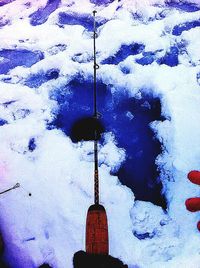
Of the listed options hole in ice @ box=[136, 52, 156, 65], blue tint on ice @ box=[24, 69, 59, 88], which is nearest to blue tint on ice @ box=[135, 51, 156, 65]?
hole in ice @ box=[136, 52, 156, 65]

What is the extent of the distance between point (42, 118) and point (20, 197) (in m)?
1.54

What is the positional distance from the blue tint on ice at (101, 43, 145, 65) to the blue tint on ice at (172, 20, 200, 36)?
0.84 meters

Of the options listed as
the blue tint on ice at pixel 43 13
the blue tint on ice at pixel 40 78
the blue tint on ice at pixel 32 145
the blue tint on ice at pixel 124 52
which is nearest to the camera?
the blue tint on ice at pixel 32 145

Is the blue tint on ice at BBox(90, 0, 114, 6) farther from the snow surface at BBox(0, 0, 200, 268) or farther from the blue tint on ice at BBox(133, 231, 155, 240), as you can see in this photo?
the blue tint on ice at BBox(133, 231, 155, 240)

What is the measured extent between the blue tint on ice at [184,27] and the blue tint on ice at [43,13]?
3048mm

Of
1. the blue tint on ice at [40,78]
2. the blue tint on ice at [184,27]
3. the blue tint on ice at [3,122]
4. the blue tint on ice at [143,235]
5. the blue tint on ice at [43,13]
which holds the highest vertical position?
the blue tint on ice at [184,27]

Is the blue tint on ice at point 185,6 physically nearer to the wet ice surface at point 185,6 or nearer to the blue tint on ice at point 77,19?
the wet ice surface at point 185,6

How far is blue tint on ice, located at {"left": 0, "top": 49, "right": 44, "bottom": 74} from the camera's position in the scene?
651 cm

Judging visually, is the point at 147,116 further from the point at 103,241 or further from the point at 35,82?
the point at 103,241

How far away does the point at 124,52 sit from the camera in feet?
21.1

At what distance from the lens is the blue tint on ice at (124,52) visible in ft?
20.6

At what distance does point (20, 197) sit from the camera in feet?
15.4

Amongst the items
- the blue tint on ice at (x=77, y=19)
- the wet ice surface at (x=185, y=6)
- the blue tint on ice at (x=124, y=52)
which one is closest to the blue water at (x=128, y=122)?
the blue tint on ice at (x=124, y=52)

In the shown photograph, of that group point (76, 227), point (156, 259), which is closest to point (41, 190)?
point (76, 227)
